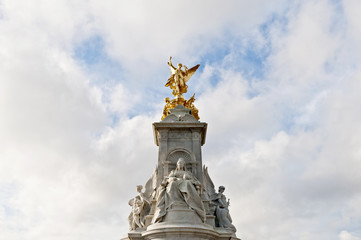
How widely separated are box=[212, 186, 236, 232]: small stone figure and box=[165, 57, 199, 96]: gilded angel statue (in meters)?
5.58

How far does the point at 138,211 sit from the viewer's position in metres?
16.8

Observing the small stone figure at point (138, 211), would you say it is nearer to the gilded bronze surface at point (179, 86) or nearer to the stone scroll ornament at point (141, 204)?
the stone scroll ornament at point (141, 204)

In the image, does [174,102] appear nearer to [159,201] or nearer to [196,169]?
[196,169]

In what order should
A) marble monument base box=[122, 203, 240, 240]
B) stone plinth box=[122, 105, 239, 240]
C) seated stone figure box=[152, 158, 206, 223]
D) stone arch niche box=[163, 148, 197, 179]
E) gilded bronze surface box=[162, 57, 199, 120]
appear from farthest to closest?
1. gilded bronze surface box=[162, 57, 199, 120]
2. stone arch niche box=[163, 148, 197, 179]
3. seated stone figure box=[152, 158, 206, 223]
4. stone plinth box=[122, 105, 239, 240]
5. marble monument base box=[122, 203, 240, 240]

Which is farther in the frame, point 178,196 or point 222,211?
A: point 222,211

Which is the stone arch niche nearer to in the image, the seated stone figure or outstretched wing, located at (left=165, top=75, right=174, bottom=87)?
the seated stone figure

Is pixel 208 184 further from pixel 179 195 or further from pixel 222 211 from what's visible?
pixel 179 195

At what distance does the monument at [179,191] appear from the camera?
49.6ft

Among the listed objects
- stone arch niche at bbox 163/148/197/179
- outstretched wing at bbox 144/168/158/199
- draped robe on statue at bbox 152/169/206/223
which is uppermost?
stone arch niche at bbox 163/148/197/179

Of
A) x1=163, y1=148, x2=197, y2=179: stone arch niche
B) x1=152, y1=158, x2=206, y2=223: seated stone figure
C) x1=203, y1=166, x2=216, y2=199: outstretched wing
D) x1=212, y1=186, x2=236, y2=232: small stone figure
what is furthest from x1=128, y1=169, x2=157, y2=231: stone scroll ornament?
x1=212, y1=186, x2=236, y2=232: small stone figure

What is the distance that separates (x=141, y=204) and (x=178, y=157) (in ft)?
8.91

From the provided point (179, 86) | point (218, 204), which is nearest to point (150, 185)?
point (218, 204)

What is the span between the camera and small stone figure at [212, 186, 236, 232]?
1677cm

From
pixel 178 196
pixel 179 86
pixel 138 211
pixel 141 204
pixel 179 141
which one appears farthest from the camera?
pixel 179 86
